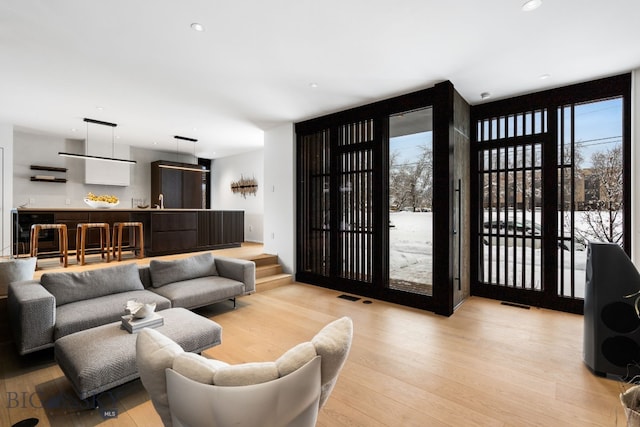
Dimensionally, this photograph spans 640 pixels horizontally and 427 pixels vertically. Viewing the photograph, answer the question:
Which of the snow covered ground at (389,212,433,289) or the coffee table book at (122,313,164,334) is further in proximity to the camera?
the snow covered ground at (389,212,433,289)

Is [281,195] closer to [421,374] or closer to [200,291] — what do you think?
[200,291]

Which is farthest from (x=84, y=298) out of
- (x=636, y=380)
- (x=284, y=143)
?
(x=636, y=380)

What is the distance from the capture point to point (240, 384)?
0.96 m

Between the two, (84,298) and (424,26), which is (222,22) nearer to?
(424,26)

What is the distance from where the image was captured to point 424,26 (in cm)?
255

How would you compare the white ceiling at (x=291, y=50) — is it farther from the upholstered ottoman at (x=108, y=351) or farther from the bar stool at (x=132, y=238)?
the upholstered ottoman at (x=108, y=351)

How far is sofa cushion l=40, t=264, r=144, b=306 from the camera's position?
9.09ft

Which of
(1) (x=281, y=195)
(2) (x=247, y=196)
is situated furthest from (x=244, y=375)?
(2) (x=247, y=196)

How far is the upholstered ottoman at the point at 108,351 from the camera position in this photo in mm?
1841

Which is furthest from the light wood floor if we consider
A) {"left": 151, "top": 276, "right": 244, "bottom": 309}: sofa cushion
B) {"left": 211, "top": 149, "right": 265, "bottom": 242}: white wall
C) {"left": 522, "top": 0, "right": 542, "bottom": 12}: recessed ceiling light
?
{"left": 211, "top": 149, "right": 265, "bottom": 242}: white wall

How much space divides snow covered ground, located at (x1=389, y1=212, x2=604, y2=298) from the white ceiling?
178 cm

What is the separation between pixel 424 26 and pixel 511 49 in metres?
1.00

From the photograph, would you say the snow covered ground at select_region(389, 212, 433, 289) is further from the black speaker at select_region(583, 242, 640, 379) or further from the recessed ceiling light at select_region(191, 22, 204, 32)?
the recessed ceiling light at select_region(191, 22, 204, 32)

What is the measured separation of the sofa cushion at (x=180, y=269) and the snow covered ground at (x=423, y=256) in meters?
2.57
